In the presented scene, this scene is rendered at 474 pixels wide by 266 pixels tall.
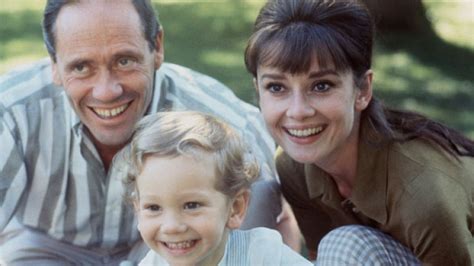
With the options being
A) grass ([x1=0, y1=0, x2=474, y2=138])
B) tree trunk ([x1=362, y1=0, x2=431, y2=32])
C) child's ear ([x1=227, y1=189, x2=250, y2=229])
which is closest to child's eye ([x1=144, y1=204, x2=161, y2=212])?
child's ear ([x1=227, y1=189, x2=250, y2=229])

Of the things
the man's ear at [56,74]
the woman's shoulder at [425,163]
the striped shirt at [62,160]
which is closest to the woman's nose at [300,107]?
the woman's shoulder at [425,163]

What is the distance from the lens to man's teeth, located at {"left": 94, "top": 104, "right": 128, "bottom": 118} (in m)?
3.75

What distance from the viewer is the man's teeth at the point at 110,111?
3.75 metres

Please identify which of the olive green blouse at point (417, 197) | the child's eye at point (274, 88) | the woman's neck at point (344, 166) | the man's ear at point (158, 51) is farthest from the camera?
the man's ear at point (158, 51)

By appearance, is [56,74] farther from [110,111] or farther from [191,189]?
[191,189]

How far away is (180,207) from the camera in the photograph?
2990 mm

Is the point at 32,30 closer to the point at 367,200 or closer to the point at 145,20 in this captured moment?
the point at 145,20

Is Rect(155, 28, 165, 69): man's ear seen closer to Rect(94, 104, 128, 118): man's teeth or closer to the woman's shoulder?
Rect(94, 104, 128, 118): man's teeth

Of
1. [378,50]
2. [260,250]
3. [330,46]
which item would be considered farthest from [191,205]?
[378,50]

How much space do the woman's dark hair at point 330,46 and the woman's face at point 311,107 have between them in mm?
32

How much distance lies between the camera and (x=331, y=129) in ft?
11.5

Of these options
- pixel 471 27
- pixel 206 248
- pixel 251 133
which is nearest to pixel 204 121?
pixel 206 248

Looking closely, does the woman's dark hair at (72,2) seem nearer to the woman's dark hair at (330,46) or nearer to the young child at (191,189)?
the woman's dark hair at (330,46)

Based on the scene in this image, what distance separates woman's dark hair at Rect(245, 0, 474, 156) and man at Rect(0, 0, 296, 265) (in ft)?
1.51
